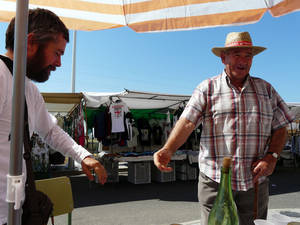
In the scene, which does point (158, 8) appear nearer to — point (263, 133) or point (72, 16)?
point (72, 16)

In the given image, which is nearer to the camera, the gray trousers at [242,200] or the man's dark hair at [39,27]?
the man's dark hair at [39,27]

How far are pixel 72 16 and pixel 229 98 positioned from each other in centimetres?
140

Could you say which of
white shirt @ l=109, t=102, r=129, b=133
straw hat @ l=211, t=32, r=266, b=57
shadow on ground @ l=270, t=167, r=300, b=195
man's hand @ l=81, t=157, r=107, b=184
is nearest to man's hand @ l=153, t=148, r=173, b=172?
man's hand @ l=81, t=157, r=107, b=184

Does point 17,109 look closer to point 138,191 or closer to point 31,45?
point 31,45

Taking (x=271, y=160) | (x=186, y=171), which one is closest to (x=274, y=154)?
(x=271, y=160)

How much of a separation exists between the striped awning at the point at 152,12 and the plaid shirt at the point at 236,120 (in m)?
0.52

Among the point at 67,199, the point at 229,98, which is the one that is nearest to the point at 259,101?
the point at 229,98

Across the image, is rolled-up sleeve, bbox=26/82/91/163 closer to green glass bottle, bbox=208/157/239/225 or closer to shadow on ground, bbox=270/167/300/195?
green glass bottle, bbox=208/157/239/225

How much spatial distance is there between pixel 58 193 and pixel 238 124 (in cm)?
158

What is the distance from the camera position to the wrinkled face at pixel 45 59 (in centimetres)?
110

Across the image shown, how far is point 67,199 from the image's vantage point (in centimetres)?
215

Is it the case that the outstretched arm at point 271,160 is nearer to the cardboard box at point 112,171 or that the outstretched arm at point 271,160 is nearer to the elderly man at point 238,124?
the elderly man at point 238,124

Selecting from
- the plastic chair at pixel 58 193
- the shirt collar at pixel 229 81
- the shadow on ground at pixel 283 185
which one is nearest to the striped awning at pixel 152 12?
the shirt collar at pixel 229 81

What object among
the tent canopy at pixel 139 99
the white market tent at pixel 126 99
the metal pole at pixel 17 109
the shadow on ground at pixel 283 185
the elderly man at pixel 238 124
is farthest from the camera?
the shadow on ground at pixel 283 185
